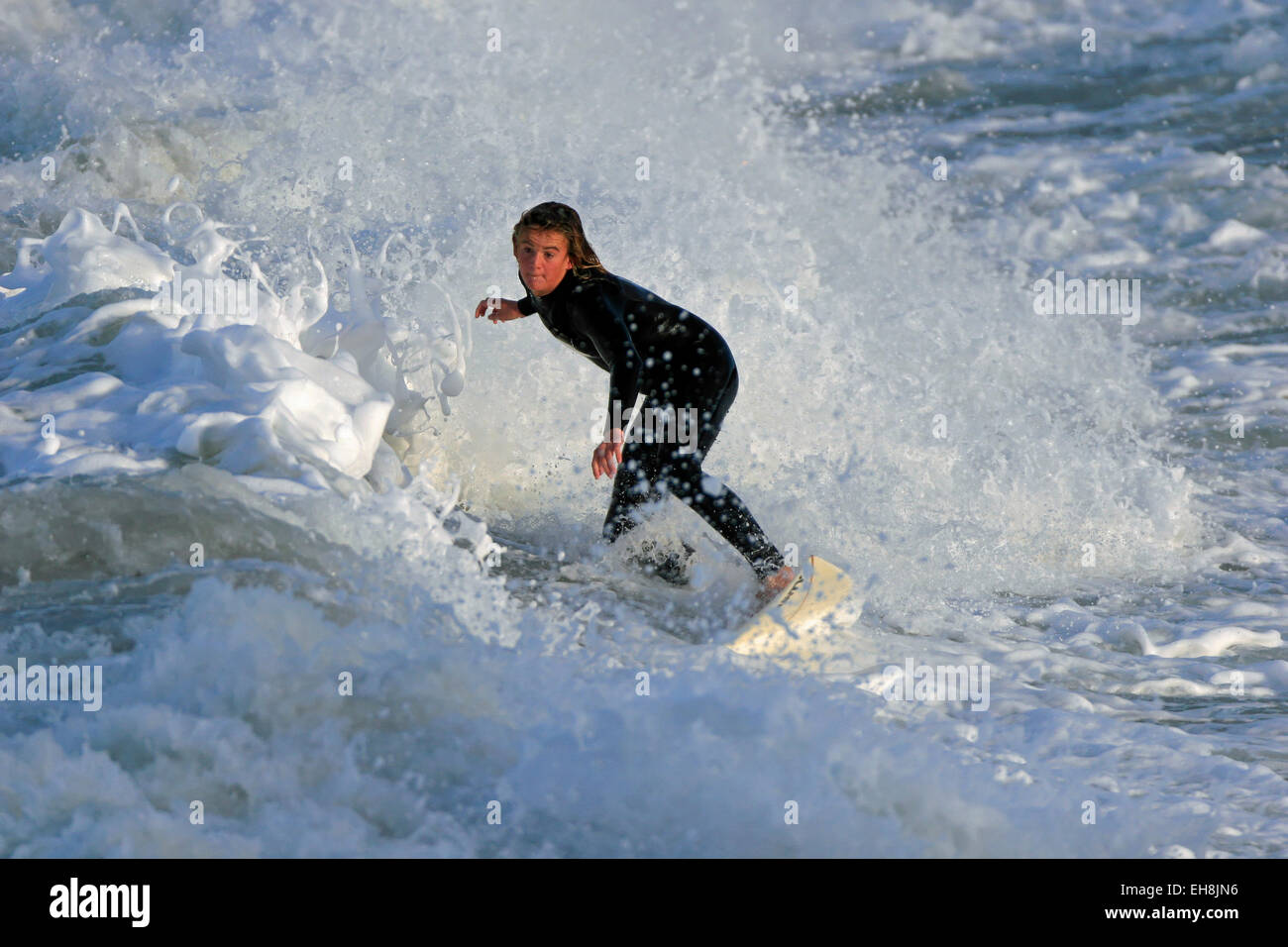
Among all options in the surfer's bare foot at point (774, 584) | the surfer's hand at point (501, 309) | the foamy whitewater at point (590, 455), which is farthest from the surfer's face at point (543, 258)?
the surfer's bare foot at point (774, 584)

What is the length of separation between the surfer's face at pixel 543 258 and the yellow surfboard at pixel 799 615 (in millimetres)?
1390

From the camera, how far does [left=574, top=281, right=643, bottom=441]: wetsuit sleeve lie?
412 cm

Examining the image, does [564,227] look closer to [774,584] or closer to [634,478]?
[634,478]

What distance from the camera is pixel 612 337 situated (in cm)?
419

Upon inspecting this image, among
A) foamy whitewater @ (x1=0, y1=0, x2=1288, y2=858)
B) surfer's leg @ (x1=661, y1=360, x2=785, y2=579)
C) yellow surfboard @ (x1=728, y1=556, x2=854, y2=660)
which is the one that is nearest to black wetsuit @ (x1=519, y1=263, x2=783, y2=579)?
surfer's leg @ (x1=661, y1=360, x2=785, y2=579)

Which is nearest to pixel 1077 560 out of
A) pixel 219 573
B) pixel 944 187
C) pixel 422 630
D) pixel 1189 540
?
pixel 1189 540

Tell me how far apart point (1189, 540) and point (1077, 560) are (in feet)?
2.05

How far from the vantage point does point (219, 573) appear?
3.63 m

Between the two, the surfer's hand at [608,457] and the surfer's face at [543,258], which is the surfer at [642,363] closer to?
the surfer's face at [543,258]

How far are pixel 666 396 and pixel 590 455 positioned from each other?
1.40 meters

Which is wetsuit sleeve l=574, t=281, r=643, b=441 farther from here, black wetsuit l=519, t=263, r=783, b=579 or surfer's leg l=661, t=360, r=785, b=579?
surfer's leg l=661, t=360, r=785, b=579

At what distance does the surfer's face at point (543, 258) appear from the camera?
419 centimetres

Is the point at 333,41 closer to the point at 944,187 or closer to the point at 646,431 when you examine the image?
the point at 944,187

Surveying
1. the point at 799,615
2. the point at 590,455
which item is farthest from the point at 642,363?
the point at 590,455
